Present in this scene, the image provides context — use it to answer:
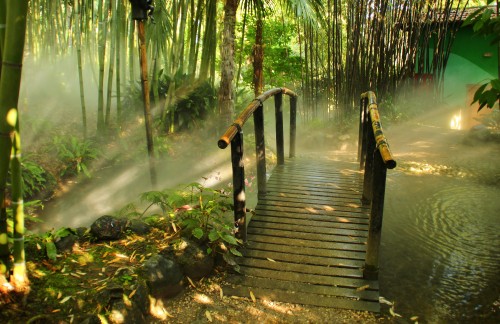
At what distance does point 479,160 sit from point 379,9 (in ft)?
13.2

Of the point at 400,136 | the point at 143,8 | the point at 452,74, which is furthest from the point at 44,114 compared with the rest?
the point at 452,74

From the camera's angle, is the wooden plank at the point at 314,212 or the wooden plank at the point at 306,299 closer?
the wooden plank at the point at 306,299

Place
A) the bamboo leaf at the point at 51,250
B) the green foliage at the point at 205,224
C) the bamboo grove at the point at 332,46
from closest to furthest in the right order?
the bamboo leaf at the point at 51,250 → the green foliage at the point at 205,224 → the bamboo grove at the point at 332,46

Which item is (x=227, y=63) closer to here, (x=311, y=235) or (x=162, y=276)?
(x=311, y=235)

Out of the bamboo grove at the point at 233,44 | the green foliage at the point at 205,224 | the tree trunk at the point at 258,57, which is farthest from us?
the tree trunk at the point at 258,57

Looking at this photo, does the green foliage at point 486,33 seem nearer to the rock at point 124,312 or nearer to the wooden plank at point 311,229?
the wooden plank at point 311,229

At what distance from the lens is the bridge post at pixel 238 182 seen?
9.30 ft

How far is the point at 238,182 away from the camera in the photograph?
2.87 meters

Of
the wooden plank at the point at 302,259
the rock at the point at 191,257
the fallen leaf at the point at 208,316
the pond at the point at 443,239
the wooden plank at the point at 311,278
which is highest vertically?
the rock at the point at 191,257

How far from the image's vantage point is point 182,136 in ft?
24.2

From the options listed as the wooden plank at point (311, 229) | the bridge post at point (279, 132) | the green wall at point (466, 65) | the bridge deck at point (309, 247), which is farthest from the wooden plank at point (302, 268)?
the green wall at point (466, 65)

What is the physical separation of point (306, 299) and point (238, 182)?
93cm

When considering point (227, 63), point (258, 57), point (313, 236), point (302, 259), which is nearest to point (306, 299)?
point (302, 259)

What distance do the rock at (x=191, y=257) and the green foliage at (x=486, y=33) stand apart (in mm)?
1803
